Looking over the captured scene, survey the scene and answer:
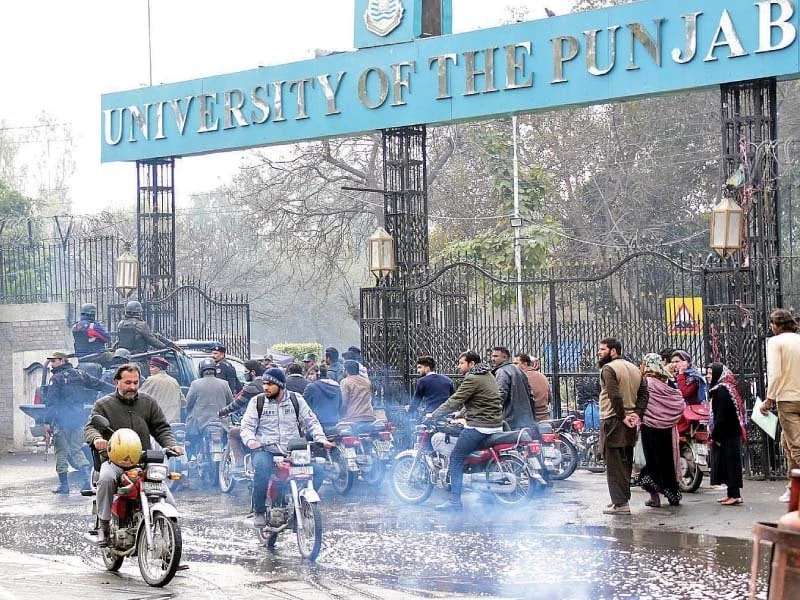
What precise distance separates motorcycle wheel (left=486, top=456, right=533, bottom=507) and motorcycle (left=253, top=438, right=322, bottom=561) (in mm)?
3143

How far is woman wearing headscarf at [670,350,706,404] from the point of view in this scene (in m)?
14.8

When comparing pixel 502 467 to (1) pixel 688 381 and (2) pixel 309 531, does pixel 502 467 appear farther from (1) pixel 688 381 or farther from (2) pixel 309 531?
(2) pixel 309 531

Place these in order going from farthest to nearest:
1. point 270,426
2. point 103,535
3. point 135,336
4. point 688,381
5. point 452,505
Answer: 1. point 135,336
2. point 688,381
3. point 452,505
4. point 270,426
5. point 103,535

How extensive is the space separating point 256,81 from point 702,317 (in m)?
8.05

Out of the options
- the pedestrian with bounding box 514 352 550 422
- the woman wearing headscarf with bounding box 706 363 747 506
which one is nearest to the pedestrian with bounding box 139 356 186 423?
the pedestrian with bounding box 514 352 550 422

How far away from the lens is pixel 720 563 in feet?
33.1

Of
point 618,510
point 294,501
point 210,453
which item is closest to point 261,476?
point 294,501

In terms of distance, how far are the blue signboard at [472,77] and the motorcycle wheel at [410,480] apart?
18.0 feet

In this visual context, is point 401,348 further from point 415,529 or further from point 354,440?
point 415,529

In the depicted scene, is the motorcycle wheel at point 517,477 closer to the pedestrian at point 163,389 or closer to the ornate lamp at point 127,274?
the pedestrian at point 163,389

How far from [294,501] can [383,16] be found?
32.3 ft

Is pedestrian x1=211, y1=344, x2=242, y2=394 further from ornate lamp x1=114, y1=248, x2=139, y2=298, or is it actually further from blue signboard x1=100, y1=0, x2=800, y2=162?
ornate lamp x1=114, y1=248, x2=139, y2=298

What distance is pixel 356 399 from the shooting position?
16.3 m

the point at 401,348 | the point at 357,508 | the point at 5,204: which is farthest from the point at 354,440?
the point at 5,204
